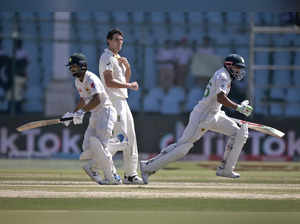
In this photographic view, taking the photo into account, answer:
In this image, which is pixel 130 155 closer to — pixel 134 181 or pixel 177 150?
pixel 134 181

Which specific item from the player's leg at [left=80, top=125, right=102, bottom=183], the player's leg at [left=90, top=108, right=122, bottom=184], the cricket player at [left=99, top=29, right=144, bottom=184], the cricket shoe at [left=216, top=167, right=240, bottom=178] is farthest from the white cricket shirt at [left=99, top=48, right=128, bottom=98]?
the cricket shoe at [left=216, top=167, right=240, bottom=178]

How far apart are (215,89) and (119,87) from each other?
1.48 metres

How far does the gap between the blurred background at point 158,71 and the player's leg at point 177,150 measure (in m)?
6.29

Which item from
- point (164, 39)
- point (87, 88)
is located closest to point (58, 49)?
point (164, 39)

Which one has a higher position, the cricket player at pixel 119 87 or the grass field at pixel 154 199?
the cricket player at pixel 119 87

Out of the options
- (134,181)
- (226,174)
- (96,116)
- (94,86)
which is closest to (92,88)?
(94,86)

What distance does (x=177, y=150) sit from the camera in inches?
380

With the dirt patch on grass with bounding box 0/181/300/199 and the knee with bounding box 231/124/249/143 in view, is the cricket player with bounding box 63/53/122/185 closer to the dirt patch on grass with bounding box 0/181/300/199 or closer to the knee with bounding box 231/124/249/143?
the dirt patch on grass with bounding box 0/181/300/199

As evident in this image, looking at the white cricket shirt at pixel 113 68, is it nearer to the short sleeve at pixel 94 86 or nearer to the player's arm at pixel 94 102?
the short sleeve at pixel 94 86

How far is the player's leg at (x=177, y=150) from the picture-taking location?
31.3 feet

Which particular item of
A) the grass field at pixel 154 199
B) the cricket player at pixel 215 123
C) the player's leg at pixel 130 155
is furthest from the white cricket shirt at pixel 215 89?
the player's leg at pixel 130 155

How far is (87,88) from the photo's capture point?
29.6 feet

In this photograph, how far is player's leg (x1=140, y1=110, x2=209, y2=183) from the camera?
31.3 feet

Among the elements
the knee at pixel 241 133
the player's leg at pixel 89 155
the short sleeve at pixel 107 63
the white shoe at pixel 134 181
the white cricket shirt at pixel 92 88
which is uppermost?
the short sleeve at pixel 107 63
